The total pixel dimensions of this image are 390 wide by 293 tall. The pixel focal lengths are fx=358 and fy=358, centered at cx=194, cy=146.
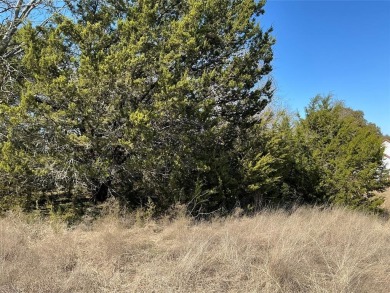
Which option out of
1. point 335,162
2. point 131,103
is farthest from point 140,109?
point 335,162

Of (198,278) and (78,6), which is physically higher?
(78,6)

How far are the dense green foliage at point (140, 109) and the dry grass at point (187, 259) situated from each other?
1.24 metres

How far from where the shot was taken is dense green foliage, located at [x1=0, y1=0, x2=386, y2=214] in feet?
22.9

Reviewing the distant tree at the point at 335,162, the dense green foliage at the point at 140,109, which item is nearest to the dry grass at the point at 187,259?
the dense green foliage at the point at 140,109

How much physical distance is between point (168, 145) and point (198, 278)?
12.6 ft

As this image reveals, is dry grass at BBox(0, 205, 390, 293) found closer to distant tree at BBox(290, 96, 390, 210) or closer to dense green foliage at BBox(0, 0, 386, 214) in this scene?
dense green foliage at BBox(0, 0, 386, 214)

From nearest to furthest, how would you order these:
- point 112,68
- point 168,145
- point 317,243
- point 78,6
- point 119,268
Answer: point 119,268, point 317,243, point 112,68, point 168,145, point 78,6

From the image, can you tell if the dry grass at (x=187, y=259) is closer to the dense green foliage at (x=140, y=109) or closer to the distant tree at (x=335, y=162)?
the dense green foliage at (x=140, y=109)

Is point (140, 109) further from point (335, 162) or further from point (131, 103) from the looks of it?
point (335, 162)

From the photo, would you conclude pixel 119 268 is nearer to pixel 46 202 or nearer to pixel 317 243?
pixel 317 243

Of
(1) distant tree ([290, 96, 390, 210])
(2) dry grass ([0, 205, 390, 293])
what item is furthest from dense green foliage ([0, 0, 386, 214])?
(1) distant tree ([290, 96, 390, 210])

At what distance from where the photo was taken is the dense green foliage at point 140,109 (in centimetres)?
699

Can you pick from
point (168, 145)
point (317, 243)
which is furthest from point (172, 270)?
point (168, 145)

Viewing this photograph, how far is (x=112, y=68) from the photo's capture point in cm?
677
